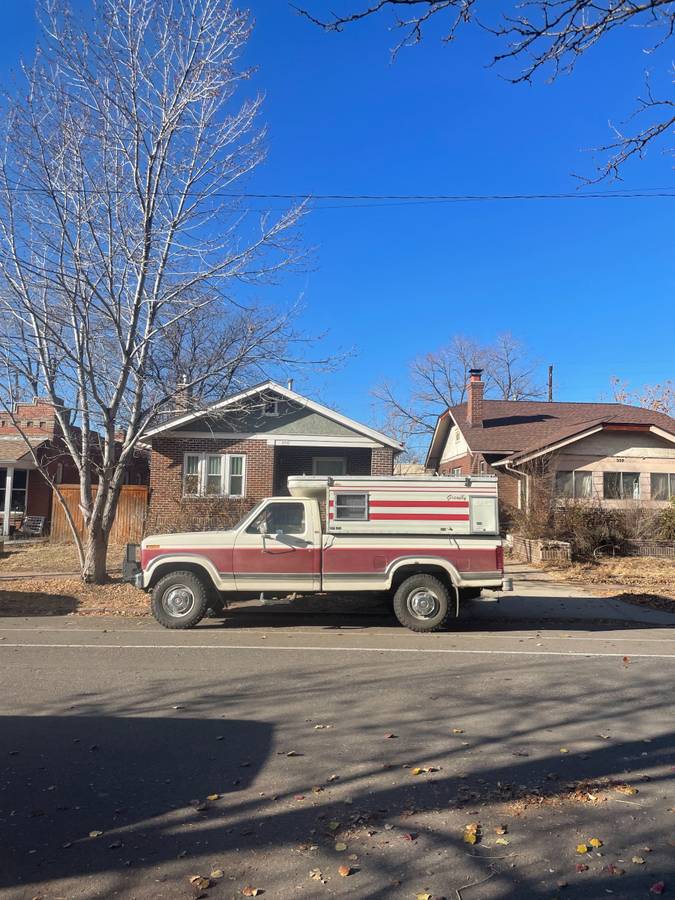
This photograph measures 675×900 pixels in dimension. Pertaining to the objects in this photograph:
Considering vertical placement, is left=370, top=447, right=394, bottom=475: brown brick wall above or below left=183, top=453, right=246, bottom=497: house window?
above

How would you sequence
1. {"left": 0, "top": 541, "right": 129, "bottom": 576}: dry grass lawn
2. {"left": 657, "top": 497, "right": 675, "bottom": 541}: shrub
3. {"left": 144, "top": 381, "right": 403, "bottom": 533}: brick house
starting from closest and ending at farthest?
{"left": 0, "top": 541, "right": 129, "bottom": 576}: dry grass lawn → {"left": 657, "top": 497, "right": 675, "bottom": 541}: shrub → {"left": 144, "top": 381, "right": 403, "bottom": 533}: brick house

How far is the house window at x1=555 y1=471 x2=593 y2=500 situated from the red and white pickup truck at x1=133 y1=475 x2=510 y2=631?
13.4m

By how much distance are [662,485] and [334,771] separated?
70.6 feet

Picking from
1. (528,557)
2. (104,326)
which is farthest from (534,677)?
(528,557)

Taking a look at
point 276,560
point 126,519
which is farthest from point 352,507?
point 126,519

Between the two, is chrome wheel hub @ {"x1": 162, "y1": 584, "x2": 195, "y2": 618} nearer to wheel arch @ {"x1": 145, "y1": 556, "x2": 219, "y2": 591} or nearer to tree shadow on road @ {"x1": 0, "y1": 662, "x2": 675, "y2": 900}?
wheel arch @ {"x1": 145, "y1": 556, "x2": 219, "y2": 591}

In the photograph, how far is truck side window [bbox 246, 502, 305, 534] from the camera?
32.8ft

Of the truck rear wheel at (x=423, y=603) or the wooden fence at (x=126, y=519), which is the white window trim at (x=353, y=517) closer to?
the truck rear wheel at (x=423, y=603)

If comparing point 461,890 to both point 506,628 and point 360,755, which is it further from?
point 506,628

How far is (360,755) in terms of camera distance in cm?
482

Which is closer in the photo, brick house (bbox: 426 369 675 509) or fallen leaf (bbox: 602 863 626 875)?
fallen leaf (bbox: 602 863 626 875)

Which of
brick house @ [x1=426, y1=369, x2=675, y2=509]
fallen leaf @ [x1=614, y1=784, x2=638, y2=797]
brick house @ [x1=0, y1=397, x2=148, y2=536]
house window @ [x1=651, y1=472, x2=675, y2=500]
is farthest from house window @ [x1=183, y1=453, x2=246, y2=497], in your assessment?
fallen leaf @ [x1=614, y1=784, x2=638, y2=797]

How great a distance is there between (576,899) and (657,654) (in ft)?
20.1

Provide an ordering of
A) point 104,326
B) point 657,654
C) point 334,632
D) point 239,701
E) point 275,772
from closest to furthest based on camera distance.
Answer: point 275,772
point 239,701
point 657,654
point 334,632
point 104,326
